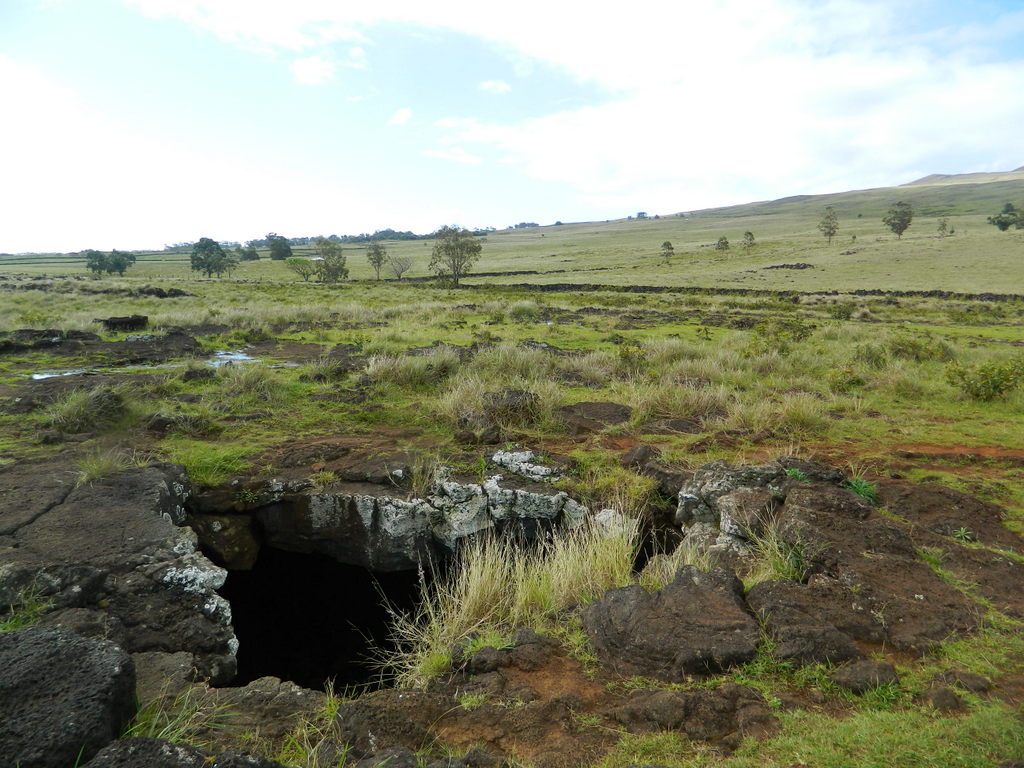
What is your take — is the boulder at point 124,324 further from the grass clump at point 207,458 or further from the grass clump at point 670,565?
the grass clump at point 670,565

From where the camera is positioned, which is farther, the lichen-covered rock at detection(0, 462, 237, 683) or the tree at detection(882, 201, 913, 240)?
the tree at detection(882, 201, 913, 240)

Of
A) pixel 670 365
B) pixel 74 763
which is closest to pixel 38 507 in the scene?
pixel 74 763

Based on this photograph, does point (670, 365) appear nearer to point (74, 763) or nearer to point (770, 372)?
point (770, 372)

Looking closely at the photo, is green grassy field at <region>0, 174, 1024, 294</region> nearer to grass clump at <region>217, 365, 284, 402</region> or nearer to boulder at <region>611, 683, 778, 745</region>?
grass clump at <region>217, 365, 284, 402</region>

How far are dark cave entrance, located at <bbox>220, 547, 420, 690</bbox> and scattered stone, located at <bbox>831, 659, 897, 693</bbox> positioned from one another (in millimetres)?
4534

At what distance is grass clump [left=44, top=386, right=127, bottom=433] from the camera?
28.0 feet

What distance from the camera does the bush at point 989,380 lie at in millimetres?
10062

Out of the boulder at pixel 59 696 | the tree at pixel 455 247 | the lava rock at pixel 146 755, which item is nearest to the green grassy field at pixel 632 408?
the lava rock at pixel 146 755

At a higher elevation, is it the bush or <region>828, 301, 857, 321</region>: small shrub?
the bush

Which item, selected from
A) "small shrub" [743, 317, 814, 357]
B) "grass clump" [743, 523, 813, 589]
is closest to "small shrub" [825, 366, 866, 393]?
"small shrub" [743, 317, 814, 357]

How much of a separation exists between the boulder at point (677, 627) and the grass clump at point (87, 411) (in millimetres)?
8554

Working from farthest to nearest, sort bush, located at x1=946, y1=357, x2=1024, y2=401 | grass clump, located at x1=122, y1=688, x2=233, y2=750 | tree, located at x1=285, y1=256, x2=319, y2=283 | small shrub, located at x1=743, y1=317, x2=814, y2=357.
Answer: tree, located at x1=285, y1=256, x2=319, y2=283 < small shrub, located at x1=743, y1=317, x2=814, y2=357 < bush, located at x1=946, y1=357, x2=1024, y2=401 < grass clump, located at x1=122, y1=688, x2=233, y2=750

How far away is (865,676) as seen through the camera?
3529mm

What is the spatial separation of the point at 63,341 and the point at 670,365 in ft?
56.8
